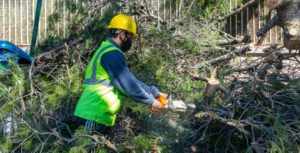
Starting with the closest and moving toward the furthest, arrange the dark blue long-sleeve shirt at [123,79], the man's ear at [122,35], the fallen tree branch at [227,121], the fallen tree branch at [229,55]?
the fallen tree branch at [227,121], the dark blue long-sleeve shirt at [123,79], the man's ear at [122,35], the fallen tree branch at [229,55]

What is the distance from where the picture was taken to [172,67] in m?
5.42

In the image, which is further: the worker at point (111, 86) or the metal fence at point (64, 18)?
the metal fence at point (64, 18)

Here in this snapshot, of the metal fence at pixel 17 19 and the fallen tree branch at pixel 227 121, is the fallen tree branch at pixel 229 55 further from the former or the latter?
the metal fence at pixel 17 19

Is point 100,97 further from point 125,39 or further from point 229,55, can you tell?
point 229,55

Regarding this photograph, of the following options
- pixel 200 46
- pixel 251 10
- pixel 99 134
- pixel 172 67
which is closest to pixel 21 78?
pixel 99 134

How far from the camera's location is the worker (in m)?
4.13

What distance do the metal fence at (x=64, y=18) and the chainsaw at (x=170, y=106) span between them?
1.91m

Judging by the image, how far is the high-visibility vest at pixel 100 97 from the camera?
428 cm

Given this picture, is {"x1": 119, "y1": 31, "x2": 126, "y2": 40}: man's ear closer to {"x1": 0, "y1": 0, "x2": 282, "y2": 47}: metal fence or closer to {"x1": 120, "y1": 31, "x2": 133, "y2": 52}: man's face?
{"x1": 120, "y1": 31, "x2": 133, "y2": 52}: man's face

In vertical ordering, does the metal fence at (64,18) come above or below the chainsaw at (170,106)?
above

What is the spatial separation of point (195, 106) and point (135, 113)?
2.24ft

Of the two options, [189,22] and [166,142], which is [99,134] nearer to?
[166,142]

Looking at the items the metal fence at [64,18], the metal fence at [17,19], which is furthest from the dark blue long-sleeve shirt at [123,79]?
the metal fence at [17,19]

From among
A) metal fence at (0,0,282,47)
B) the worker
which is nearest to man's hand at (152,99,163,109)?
the worker
